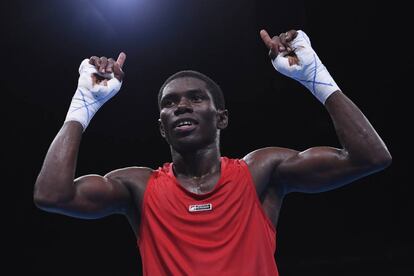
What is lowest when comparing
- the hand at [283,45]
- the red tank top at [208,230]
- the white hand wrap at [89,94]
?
the red tank top at [208,230]

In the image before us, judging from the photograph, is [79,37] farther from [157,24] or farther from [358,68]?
[358,68]

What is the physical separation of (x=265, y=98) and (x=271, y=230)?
3.88 m

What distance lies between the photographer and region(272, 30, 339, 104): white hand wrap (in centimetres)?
188

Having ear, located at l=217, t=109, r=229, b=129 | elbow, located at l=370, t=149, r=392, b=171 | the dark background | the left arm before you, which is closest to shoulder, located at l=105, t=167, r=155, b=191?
ear, located at l=217, t=109, r=229, b=129

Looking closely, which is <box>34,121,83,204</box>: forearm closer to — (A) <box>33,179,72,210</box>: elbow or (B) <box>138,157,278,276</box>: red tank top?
(A) <box>33,179,72,210</box>: elbow

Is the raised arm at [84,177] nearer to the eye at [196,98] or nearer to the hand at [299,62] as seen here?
the eye at [196,98]

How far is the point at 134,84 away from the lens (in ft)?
17.9

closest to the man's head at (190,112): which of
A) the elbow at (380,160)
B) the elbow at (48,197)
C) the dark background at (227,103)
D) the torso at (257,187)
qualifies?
the torso at (257,187)

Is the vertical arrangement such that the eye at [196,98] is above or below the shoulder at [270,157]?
above

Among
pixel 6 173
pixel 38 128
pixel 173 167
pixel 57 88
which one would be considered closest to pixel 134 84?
pixel 57 88

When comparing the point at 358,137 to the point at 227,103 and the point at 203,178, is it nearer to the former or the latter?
the point at 203,178

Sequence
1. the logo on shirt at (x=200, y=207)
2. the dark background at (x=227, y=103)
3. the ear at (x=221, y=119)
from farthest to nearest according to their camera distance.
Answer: the dark background at (x=227, y=103)
the ear at (x=221, y=119)
the logo on shirt at (x=200, y=207)

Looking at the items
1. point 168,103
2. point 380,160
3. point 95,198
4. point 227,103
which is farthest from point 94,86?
point 227,103

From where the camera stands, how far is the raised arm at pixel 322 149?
175 cm
